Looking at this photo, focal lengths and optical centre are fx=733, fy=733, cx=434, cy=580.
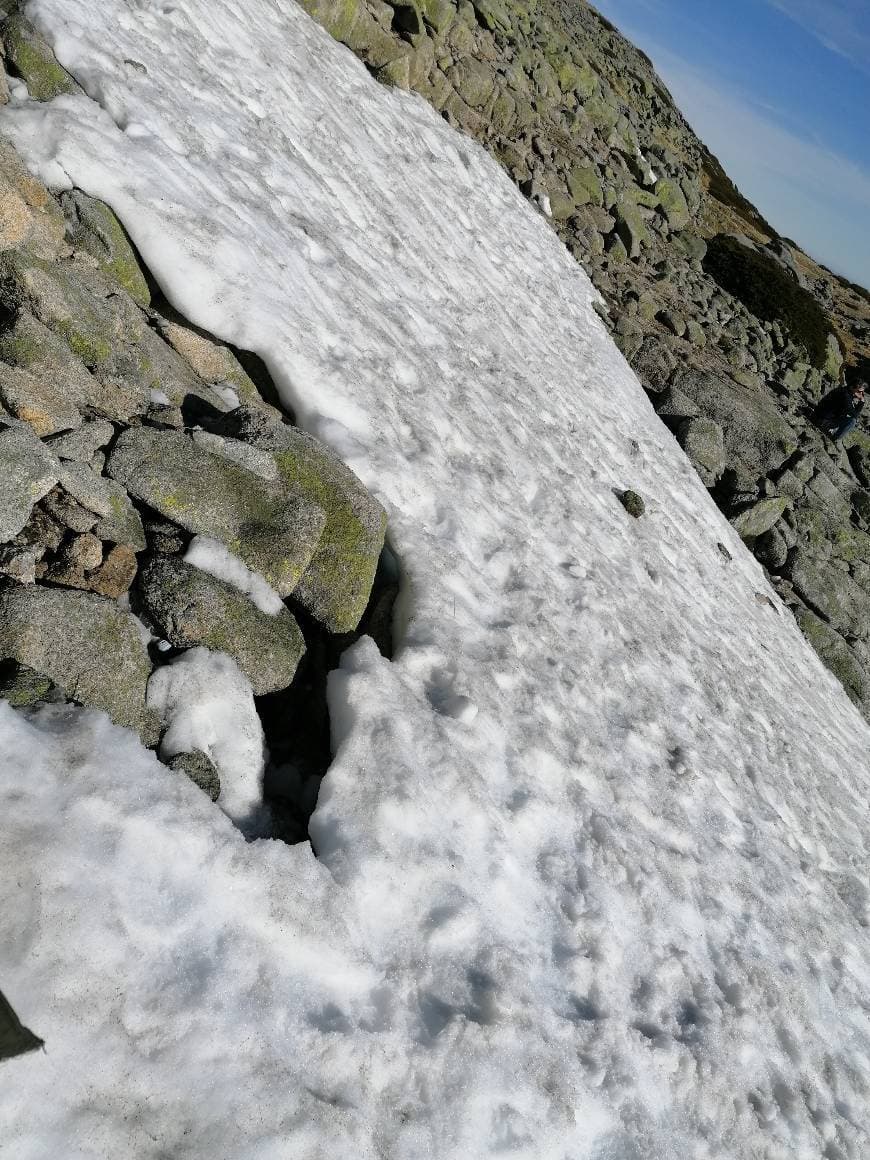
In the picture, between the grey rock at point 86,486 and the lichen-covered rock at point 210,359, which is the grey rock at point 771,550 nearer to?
the lichen-covered rock at point 210,359

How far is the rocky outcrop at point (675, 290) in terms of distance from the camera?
15.8m

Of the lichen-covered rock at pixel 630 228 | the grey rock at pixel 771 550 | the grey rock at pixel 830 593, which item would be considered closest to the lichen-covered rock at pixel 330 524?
the grey rock at pixel 771 550

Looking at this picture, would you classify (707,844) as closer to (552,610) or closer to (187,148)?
(552,610)

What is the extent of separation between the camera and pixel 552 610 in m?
7.03

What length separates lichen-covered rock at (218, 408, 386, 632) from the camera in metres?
5.10

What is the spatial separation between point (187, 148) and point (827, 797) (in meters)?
10.1

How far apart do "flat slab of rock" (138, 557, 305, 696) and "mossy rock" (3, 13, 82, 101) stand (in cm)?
514

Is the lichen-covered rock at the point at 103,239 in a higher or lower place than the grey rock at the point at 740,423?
lower

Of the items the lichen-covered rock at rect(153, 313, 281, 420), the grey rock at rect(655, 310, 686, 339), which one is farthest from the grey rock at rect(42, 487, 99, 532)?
the grey rock at rect(655, 310, 686, 339)

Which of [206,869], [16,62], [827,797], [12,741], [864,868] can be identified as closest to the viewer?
[12,741]

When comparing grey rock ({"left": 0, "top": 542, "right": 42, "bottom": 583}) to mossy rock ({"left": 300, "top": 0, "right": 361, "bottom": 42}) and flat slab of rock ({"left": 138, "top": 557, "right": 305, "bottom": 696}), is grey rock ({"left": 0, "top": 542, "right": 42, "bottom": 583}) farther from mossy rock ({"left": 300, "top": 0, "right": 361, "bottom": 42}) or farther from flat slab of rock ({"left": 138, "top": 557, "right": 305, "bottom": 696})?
mossy rock ({"left": 300, "top": 0, "right": 361, "bottom": 42})

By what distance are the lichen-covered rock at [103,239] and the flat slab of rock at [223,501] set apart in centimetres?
191

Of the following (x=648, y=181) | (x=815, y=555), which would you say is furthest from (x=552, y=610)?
(x=648, y=181)

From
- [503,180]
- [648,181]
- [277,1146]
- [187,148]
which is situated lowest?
[277,1146]
